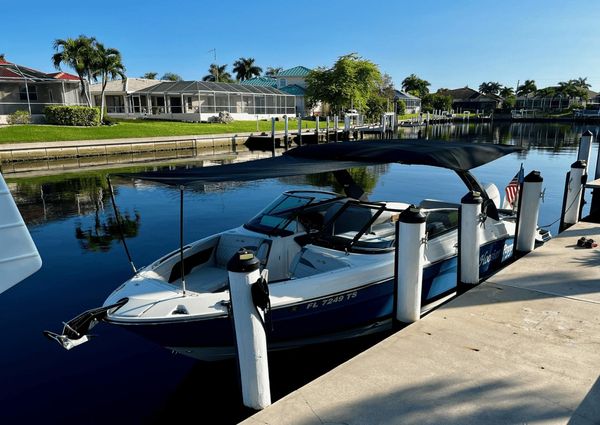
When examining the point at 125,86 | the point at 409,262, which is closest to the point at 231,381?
the point at 409,262

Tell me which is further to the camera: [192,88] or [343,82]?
[343,82]

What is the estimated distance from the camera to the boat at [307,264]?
4.88 metres

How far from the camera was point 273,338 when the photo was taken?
5.28 metres

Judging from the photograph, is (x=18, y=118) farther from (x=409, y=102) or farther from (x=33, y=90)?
(x=409, y=102)

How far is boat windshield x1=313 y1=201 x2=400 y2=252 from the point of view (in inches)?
238

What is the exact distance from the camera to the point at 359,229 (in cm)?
645

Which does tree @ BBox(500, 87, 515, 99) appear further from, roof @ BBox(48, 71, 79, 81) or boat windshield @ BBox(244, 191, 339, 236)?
boat windshield @ BBox(244, 191, 339, 236)

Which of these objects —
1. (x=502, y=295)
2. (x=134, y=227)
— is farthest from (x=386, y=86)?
(x=502, y=295)

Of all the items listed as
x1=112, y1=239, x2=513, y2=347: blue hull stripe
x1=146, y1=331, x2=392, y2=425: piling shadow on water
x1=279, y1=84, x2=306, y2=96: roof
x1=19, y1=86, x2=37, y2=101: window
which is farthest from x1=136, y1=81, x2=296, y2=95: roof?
x1=112, y1=239, x2=513, y2=347: blue hull stripe

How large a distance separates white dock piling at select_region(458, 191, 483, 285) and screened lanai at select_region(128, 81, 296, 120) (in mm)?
44879

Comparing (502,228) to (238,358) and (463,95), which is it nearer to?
(238,358)

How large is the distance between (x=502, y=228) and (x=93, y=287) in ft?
24.7

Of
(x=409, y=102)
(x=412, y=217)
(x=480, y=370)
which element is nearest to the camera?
(x=480, y=370)

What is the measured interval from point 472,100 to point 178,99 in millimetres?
107355
